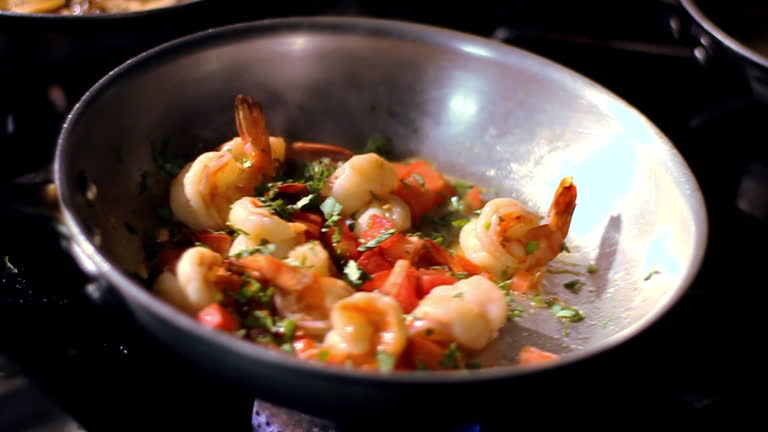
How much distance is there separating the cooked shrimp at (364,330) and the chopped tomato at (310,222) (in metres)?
0.27

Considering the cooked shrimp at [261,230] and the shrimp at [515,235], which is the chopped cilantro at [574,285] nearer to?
the shrimp at [515,235]

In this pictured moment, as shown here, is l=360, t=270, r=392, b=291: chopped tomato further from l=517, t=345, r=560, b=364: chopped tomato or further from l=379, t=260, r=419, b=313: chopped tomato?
l=517, t=345, r=560, b=364: chopped tomato

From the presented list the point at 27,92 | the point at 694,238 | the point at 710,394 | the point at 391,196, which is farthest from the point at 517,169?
the point at 27,92

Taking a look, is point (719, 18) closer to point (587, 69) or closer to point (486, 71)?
point (587, 69)

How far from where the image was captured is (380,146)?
161cm

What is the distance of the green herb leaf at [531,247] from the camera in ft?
4.25

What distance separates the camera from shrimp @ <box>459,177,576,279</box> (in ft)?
4.20

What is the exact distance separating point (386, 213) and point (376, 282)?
0.17m

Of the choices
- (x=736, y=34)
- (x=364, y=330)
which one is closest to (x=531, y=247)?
(x=364, y=330)

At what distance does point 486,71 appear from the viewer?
159cm

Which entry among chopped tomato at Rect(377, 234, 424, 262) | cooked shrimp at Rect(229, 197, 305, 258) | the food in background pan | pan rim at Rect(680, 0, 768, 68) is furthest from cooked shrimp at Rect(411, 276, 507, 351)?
the food in background pan

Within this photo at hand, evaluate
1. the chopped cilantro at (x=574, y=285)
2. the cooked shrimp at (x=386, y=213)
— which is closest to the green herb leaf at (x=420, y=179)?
the cooked shrimp at (x=386, y=213)

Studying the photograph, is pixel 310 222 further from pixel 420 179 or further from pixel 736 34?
pixel 736 34

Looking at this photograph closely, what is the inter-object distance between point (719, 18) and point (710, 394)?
107 centimetres
